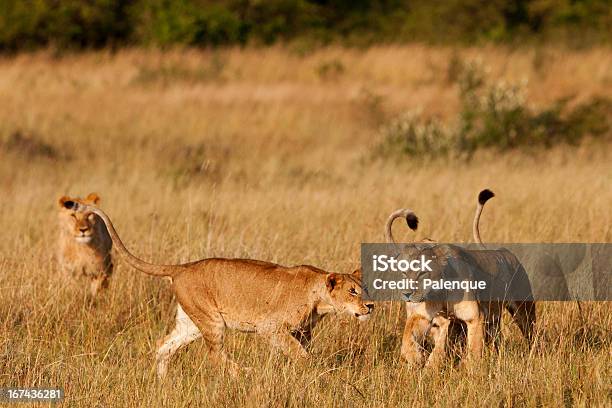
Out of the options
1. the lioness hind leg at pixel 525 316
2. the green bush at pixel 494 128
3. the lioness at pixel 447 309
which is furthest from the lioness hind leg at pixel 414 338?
the green bush at pixel 494 128

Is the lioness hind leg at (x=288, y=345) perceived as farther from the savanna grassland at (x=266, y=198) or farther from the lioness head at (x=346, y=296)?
the lioness head at (x=346, y=296)

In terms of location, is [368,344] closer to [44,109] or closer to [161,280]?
[161,280]

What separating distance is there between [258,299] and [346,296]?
0.43 meters

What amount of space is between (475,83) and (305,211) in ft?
25.3

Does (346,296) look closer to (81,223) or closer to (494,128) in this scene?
(81,223)

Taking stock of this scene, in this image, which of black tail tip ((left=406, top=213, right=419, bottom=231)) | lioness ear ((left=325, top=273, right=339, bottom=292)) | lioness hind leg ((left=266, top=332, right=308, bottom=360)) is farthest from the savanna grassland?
black tail tip ((left=406, top=213, right=419, bottom=231))

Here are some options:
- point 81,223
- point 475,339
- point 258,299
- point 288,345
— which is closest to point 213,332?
point 258,299

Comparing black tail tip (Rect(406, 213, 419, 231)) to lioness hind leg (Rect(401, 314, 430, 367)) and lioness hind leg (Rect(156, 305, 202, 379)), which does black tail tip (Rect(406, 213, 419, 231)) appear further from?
lioness hind leg (Rect(156, 305, 202, 379))

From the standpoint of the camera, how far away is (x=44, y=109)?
53.7 ft

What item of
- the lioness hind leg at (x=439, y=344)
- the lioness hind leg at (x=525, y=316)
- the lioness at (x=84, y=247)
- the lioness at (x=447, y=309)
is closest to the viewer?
the lioness at (x=447, y=309)

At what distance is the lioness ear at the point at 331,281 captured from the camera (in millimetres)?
5258

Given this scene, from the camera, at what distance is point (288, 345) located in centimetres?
529

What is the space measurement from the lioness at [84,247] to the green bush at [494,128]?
21.3ft

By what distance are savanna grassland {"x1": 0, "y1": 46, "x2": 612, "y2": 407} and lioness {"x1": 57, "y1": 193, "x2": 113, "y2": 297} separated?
Result: 5.3 inches
